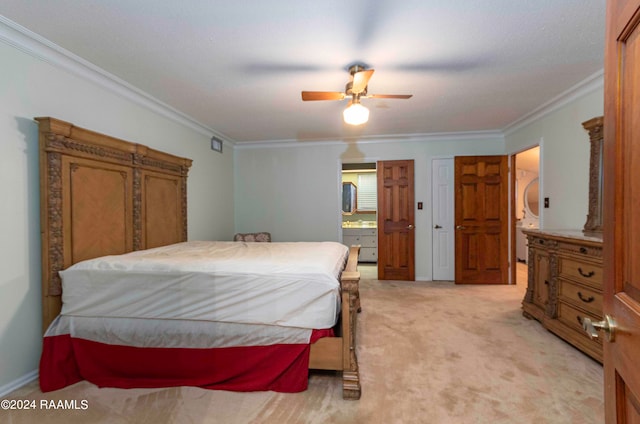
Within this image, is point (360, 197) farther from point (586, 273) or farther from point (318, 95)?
point (586, 273)

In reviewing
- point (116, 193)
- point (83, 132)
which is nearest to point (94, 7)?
point (83, 132)

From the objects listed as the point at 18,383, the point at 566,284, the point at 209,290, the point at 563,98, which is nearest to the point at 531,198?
the point at 563,98

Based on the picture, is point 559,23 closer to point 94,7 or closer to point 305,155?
point 94,7

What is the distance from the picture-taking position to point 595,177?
2594 mm

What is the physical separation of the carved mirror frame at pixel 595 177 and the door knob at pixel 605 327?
7.78ft

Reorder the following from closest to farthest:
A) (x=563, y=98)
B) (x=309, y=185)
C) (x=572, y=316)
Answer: (x=572, y=316), (x=563, y=98), (x=309, y=185)

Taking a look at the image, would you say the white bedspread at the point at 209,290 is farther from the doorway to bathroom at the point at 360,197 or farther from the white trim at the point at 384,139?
the doorway to bathroom at the point at 360,197

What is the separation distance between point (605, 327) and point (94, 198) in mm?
3054

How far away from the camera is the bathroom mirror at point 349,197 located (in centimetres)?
654

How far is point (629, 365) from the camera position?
2.18ft

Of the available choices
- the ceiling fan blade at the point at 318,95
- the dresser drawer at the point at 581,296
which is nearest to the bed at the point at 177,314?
the ceiling fan blade at the point at 318,95

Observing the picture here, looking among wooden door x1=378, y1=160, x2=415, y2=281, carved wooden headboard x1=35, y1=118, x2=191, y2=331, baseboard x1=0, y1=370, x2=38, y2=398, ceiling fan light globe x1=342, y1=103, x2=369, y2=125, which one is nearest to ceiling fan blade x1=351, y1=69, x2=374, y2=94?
ceiling fan light globe x1=342, y1=103, x2=369, y2=125

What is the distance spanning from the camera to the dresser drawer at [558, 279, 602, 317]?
216cm

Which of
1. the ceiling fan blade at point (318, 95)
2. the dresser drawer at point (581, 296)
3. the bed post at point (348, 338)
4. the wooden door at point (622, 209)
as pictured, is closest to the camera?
the wooden door at point (622, 209)
